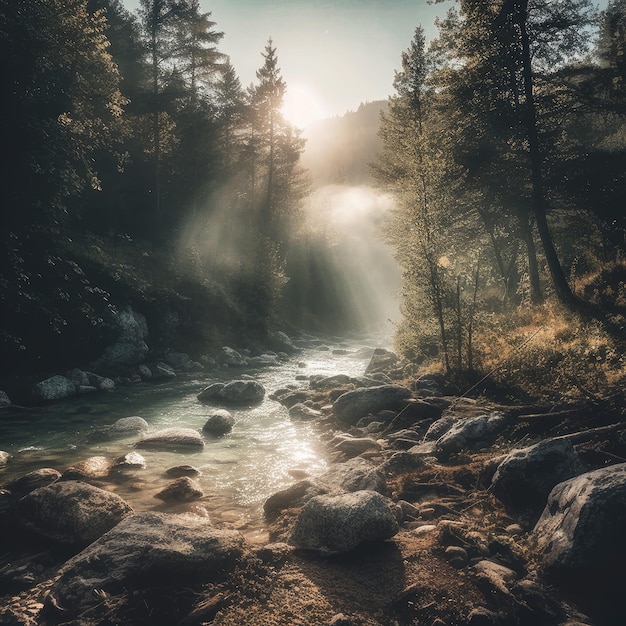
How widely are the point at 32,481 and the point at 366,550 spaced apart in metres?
6.64

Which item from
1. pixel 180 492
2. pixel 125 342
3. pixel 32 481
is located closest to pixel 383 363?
pixel 125 342

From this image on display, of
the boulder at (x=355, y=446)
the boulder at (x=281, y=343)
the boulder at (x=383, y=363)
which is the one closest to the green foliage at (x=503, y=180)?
the boulder at (x=383, y=363)

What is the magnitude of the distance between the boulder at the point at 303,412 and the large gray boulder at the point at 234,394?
2.33 m

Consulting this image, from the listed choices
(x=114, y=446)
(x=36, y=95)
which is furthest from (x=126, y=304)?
(x=114, y=446)

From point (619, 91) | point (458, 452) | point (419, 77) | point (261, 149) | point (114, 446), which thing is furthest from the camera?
point (261, 149)

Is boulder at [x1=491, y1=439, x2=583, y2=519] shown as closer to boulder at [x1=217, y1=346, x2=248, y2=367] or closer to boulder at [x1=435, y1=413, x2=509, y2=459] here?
boulder at [x1=435, y1=413, x2=509, y2=459]

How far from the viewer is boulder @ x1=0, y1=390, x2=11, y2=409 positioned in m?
14.1

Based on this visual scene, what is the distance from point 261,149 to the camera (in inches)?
1708

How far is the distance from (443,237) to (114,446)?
12305mm

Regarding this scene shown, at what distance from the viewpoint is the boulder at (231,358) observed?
1010 inches

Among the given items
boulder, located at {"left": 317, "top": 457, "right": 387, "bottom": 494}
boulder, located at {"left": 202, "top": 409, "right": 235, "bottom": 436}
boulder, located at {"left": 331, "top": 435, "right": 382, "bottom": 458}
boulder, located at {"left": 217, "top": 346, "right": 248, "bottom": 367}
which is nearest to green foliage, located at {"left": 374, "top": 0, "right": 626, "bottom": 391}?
boulder, located at {"left": 331, "top": 435, "right": 382, "bottom": 458}

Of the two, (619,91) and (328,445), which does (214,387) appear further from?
(619,91)

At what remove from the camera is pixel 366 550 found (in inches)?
209

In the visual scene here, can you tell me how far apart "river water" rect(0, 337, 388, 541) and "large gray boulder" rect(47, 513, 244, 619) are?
3.99ft
